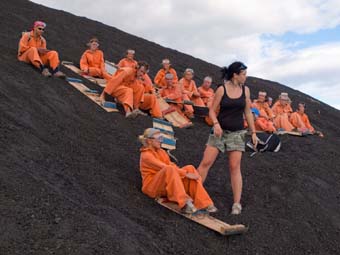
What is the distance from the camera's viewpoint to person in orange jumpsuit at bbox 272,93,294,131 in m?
12.6

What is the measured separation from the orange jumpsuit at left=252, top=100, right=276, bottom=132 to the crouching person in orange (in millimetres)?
5711

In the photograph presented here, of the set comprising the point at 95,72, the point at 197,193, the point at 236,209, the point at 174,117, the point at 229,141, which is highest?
the point at 95,72

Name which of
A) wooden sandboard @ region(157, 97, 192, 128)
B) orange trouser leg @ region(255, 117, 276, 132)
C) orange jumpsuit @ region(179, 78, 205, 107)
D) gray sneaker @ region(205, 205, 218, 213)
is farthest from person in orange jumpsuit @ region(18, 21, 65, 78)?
gray sneaker @ region(205, 205, 218, 213)

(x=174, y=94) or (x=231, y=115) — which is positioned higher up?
(x=174, y=94)

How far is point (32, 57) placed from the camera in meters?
9.84

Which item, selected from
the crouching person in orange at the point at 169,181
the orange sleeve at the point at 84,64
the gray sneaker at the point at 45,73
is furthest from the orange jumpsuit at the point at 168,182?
the orange sleeve at the point at 84,64

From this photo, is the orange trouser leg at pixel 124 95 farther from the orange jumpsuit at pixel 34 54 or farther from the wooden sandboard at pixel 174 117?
the orange jumpsuit at pixel 34 54

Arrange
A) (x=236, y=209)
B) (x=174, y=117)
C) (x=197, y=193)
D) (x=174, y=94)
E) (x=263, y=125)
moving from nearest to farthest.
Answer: (x=197, y=193) → (x=236, y=209) → (x=174, y=117) → (x=174, y=94) → (x=263, y=125)

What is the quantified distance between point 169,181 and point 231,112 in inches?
47.4

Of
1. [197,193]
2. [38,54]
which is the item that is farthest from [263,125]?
[197,193]

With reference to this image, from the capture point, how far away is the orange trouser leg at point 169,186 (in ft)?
18.6

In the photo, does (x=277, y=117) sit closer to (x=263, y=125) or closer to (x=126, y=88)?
(x=263, y=125)

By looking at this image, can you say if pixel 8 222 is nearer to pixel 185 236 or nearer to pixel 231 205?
pixel 185 236

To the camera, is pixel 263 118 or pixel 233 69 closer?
pixel 233 69
